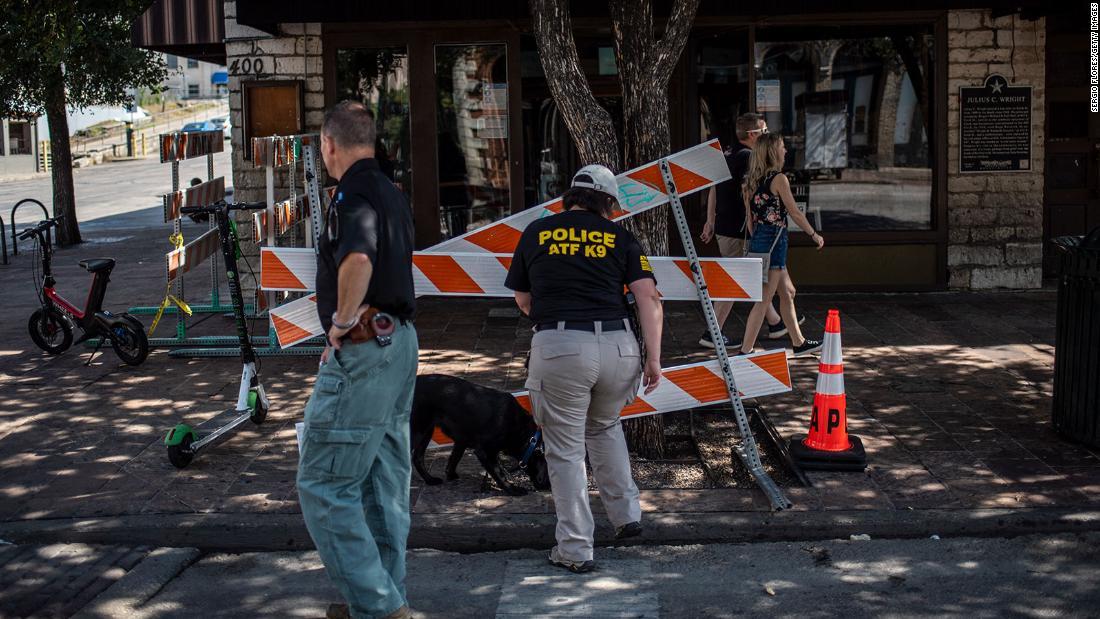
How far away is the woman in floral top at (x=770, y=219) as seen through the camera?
9359 mm

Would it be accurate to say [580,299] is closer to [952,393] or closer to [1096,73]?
[952,393]

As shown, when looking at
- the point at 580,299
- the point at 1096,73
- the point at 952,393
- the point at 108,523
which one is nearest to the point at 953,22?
the point at 1096,73

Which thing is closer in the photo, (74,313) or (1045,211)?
(74,313)

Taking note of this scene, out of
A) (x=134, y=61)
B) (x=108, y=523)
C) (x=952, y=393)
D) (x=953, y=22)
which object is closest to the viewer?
(x=108, y=523)

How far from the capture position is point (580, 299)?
17.6 feet

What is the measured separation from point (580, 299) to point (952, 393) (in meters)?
4.05

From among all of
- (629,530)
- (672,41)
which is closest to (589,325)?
(629,530)

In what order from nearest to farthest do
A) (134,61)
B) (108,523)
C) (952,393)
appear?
1. (108,523)
2. (952,393)
3. (134,61)

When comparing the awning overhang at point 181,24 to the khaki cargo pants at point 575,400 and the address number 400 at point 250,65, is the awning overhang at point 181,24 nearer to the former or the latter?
the address number 400 at point 250,65

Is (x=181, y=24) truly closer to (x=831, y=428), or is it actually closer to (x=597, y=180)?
(x=597, y=180)

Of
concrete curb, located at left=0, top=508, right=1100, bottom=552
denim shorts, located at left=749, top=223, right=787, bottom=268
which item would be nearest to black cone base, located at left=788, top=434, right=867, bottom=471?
concrete curb, located at left=0, top=508, right=1100, bottom=552

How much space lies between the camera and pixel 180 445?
684cm

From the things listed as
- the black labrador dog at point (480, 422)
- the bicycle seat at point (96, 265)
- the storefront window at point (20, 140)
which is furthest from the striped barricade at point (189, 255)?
the storefront window at point (20, 140)

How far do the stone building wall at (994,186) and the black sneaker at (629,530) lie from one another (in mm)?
7870
